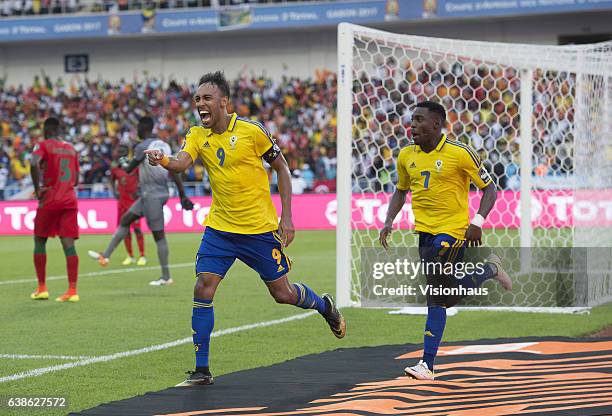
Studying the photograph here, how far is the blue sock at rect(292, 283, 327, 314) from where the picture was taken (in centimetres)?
728

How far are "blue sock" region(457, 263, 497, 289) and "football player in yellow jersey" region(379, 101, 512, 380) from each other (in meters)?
0.27

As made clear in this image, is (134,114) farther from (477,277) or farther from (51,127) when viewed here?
(477,277)

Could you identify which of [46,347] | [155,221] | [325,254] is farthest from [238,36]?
[46,347]

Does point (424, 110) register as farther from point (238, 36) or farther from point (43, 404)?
point (238, 36)

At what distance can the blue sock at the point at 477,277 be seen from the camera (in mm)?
7492

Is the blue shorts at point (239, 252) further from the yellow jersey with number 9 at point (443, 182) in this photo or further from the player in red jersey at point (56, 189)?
the player in red jersey at point (56, 189)

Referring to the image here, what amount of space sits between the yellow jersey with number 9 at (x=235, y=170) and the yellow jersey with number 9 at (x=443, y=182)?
40.8 inches

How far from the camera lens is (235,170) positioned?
6738mm

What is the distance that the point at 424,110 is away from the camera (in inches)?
270

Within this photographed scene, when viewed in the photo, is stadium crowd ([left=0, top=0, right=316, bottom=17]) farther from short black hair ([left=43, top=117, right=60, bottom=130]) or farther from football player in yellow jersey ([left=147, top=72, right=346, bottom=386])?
football player in yellow jersey ([left=147, top=72, right=346, bottom=386])

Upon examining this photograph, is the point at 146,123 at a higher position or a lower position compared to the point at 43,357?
higher

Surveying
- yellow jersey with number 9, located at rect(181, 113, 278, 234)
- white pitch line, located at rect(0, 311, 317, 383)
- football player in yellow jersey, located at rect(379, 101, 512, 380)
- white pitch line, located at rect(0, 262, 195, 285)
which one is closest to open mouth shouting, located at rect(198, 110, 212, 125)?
yellow jersey with number 9, located at rect(181, 113, 278, 234)

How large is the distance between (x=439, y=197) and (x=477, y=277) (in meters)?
1.08

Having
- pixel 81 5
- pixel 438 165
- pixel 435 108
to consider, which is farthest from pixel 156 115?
pixel 435 108
